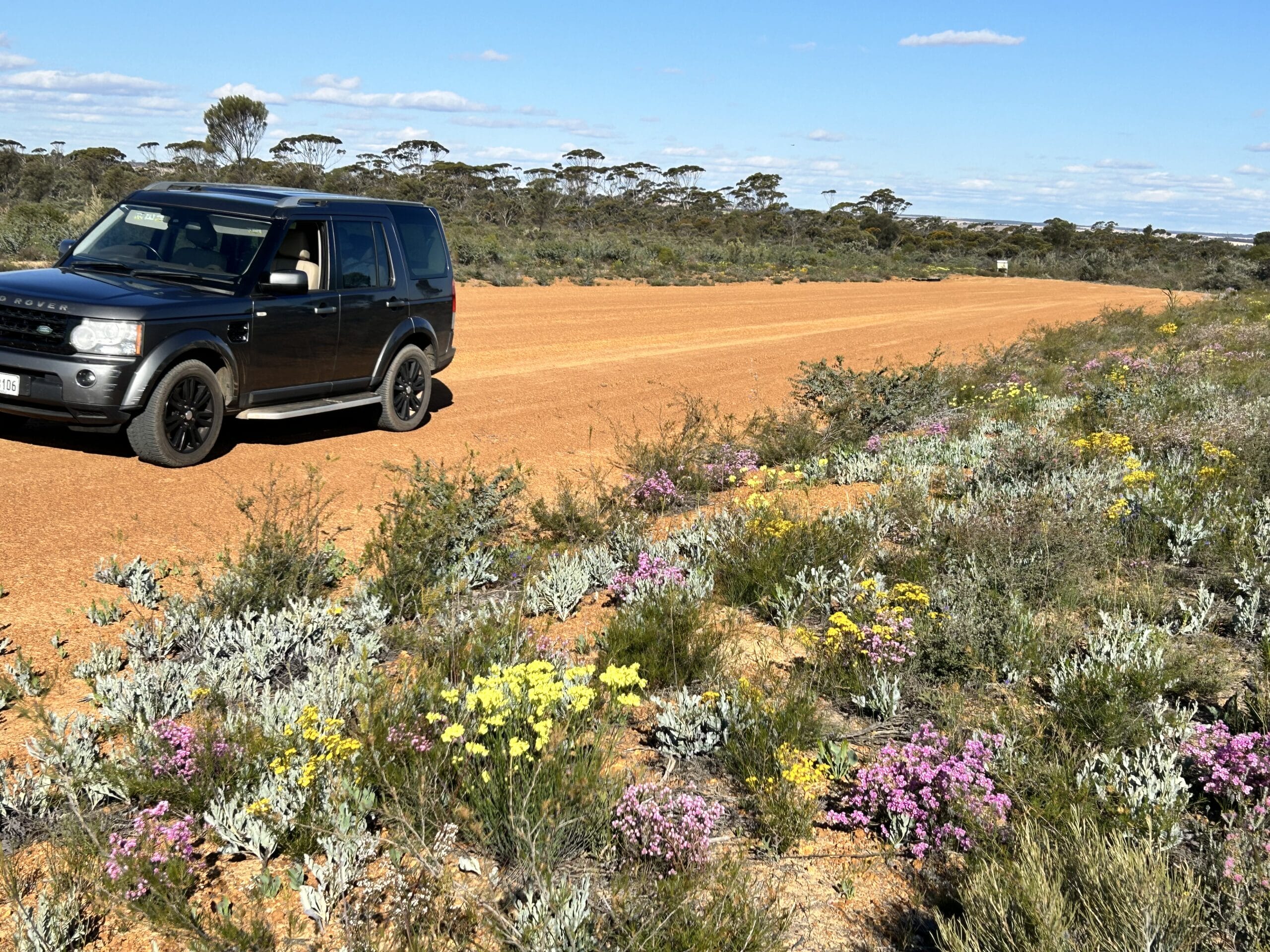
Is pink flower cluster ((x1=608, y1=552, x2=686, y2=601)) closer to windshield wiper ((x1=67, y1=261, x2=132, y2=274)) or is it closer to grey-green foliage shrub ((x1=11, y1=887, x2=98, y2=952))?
grey-green foliage shrub ((x1=11, y1=887, x2=98, y2=952))

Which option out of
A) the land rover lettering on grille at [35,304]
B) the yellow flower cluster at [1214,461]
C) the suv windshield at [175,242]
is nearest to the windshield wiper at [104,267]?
the suv windshield at [175,242]

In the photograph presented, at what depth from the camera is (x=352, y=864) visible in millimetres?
3449

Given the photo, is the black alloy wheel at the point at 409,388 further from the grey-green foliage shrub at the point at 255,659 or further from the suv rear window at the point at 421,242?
the grey-green foliage shrub at the point at 255,659

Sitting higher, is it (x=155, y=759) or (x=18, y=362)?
(x=18, y=362)

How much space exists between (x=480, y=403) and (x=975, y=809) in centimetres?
907

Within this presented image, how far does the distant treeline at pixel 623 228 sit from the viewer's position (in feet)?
118

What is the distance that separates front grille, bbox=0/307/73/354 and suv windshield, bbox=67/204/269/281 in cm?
108

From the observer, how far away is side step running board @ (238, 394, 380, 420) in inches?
342

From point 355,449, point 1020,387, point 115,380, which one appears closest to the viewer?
point 115,380

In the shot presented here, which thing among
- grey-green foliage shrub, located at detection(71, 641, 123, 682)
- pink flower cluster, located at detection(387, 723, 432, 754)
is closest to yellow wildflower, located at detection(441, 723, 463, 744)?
Result: pink flower cluster, located at detection(387, 723, 432, 754)

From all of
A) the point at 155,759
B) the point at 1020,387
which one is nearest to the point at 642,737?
the point at 155,759

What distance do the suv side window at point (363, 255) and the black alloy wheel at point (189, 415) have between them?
1.77m

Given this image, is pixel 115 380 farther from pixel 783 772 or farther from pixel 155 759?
pixel 783 772

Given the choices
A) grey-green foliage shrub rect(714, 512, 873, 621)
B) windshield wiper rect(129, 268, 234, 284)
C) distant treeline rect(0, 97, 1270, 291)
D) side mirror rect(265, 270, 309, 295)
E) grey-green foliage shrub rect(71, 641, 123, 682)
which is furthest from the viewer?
distant treeline rect(0, 97, 1270, 291)
